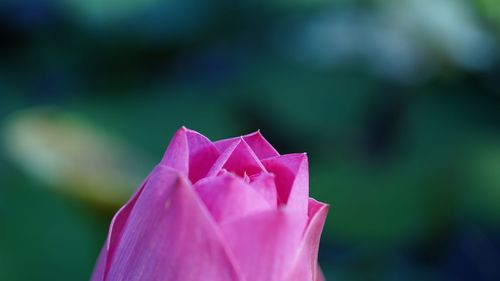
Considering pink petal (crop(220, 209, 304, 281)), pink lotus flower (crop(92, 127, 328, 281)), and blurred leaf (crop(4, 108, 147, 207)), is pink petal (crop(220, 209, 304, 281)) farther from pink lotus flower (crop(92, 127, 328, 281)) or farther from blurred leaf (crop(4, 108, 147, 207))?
blurred leaf (crop(4, 108, 147, 207))

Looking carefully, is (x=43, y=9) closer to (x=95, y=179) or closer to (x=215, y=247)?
(x=95, y=179)

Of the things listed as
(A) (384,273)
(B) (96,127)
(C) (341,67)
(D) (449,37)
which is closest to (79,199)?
(B) (96,127)

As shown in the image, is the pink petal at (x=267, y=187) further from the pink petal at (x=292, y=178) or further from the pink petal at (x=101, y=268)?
the pink petal at (x=101, y=268)

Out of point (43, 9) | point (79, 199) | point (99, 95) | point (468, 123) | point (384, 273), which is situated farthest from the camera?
point (43, 9)

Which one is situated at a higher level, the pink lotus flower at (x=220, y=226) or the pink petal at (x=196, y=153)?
the pink petal at (x=196, y=153)

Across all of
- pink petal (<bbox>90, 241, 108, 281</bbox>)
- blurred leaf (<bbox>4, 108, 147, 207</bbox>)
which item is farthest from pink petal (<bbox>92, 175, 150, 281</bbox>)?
blurred leaf (<bbox>4, 108, 147, 207</bbox>)

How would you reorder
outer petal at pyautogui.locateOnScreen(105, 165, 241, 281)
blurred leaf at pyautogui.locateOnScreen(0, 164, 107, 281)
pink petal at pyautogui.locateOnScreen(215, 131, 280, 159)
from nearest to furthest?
outer petal at pyautogui.locateOnScreen(105, 165, 241, 281) → pink petal at pyautogui.locateOnScreen(215, 131, 280, 159) → blurred leaf at pyautogui.locateOnScreen(0, 164, 107, 281)

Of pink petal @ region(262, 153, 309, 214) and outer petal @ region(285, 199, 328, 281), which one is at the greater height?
pink petal @ region(262, 153, 309, 214)

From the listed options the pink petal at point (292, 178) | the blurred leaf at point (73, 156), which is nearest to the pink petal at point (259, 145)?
the pink petal at point (292, 178)
